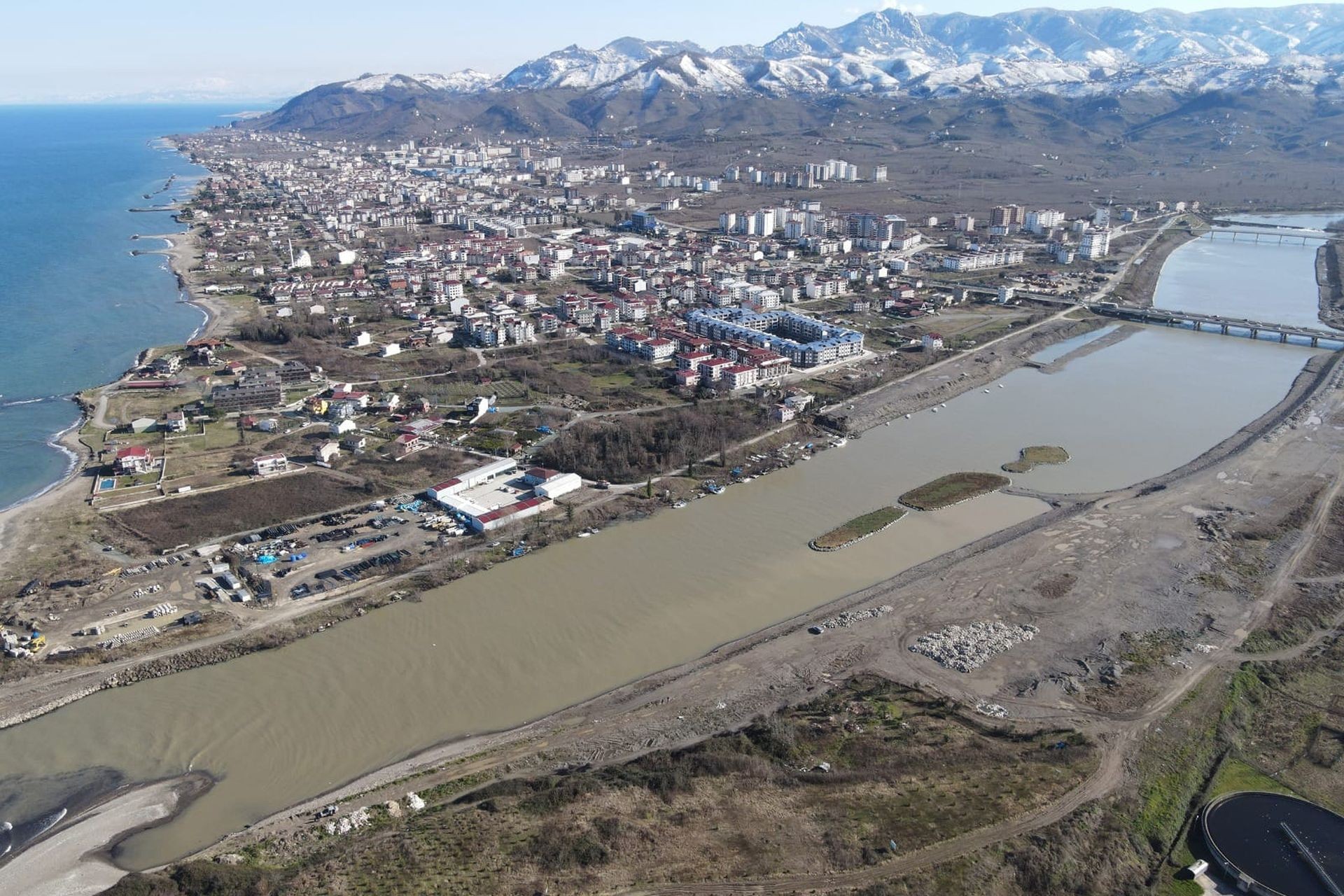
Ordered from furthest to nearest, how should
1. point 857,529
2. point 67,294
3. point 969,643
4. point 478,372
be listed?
point 67,294
point 478,372
point 857,529
point 969,643

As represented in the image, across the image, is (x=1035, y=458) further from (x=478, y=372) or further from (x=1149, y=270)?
(x=1149, y=270)

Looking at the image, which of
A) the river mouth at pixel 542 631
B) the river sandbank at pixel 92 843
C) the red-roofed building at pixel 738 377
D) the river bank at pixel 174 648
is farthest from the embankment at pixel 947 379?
the river sandbank at pixel 92 843

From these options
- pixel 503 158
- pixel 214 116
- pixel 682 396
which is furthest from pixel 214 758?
pixel 214 116

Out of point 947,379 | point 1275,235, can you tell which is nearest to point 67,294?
point 947,379

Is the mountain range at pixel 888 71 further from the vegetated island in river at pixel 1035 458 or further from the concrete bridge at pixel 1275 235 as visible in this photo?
the vegetated island in river at pixel 1035 458

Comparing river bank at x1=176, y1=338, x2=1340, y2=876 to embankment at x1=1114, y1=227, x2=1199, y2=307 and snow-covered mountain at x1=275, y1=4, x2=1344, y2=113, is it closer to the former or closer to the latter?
embankment at x1=1114, y1=227, x2=1199, y2=307

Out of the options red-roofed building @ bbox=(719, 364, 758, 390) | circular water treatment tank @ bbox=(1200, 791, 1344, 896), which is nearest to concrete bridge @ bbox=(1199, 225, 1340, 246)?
red-roofed building @ bbox=(719, 364, 758, 390)
